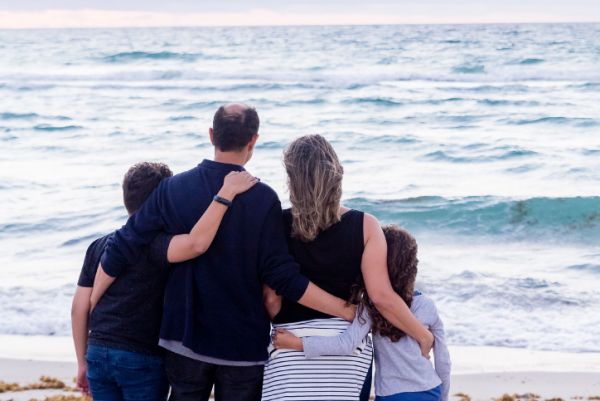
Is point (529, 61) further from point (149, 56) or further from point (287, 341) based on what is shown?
point (287, 341)

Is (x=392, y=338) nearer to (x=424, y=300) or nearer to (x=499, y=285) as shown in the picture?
(x=424, y=300)

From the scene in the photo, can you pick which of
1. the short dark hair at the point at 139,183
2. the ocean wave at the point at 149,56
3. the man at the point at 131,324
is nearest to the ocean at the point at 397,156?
the ocean wave at the point at 149,56

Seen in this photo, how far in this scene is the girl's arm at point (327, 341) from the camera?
306 cm

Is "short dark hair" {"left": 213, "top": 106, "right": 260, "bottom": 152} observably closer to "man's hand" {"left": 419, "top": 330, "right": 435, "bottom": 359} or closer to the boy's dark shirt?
the boy's dark shirt

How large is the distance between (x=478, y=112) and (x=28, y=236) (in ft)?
53.0

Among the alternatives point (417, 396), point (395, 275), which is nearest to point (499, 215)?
point (417, 396)

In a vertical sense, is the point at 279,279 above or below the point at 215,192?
below

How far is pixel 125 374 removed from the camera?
3162 mm

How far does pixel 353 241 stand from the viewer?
302cm

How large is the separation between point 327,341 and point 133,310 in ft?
2.44

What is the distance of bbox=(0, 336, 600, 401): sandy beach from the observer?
577 cm

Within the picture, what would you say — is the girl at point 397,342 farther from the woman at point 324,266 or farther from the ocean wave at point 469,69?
the ocean wave at point 469,69

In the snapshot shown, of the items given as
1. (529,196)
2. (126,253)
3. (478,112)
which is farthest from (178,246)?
(478,112)

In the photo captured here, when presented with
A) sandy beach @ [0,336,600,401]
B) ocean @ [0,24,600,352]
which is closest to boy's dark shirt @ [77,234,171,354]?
sandy beach @ [0,336,600,401]
